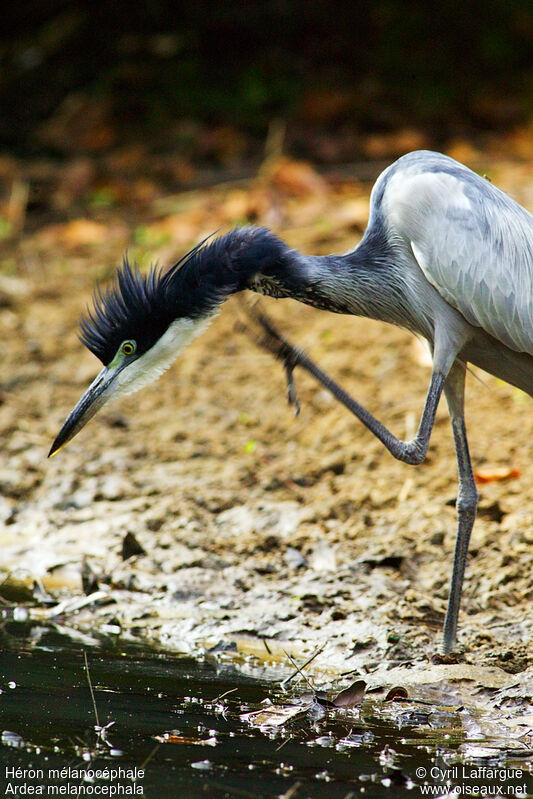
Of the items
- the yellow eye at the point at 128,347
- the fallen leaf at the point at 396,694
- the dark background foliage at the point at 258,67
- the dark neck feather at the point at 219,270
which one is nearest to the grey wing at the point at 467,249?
the dark neck feather at the point at 219,270

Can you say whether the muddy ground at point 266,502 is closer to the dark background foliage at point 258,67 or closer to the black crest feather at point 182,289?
the black crest feather at point 182,289

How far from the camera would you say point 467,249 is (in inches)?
183

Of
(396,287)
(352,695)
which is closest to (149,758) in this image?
(352,695)

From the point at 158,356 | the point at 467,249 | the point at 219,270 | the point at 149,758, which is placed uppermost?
the point at 467,249

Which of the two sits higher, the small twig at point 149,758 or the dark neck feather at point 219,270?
the dark neck feather at point 219,270

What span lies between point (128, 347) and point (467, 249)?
5.08 ft

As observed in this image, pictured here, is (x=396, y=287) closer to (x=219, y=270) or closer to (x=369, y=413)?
(x=369, y=413)

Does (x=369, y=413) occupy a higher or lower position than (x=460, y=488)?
higher

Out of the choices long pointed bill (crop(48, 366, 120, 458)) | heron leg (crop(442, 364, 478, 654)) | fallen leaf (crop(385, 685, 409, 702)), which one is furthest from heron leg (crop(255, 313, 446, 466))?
fallen leaf (crop(385, 685, 409, 702))

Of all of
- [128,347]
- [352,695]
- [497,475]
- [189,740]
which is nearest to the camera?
[189,740]

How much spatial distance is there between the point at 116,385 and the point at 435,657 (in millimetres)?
1835

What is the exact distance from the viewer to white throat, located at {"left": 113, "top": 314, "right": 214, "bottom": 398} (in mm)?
4746

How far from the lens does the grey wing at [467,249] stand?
4.66m

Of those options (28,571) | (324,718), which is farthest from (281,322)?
(324,718)
